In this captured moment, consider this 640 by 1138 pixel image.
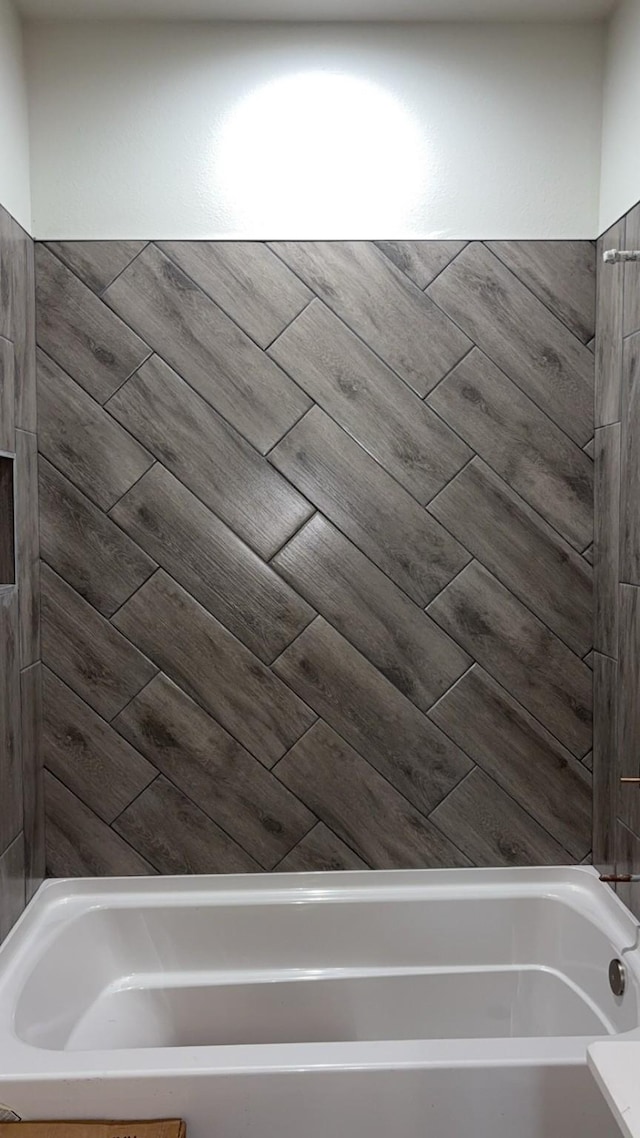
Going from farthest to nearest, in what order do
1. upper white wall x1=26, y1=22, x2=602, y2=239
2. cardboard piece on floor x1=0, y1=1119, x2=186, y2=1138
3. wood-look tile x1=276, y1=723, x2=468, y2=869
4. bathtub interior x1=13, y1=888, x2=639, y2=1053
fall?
1. wood-look tile x1=276, y1=723, x2=468, y2=869
2. upper white wall x1=26, y1=22, x2=602, y2=239
3. bathtub interior x1=13, y1=888, x2=639, y2=1053
4. cardboard piece on floor x1=0, y1=1119, x2=186, y2=1138

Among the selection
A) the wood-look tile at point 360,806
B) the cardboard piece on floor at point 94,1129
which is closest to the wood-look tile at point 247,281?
the wood-look tile at point 360,806

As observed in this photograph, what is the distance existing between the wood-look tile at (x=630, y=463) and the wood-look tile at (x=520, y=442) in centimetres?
22

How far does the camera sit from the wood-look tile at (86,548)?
8.11ft

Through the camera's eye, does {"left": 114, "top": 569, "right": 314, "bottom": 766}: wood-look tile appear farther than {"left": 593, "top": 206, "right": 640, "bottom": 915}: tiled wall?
Yes

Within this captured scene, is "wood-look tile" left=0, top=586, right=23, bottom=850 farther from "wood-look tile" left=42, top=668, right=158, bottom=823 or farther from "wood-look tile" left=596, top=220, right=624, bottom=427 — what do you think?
"wood-look tile" left=596, top=220, right=624, bottom=427

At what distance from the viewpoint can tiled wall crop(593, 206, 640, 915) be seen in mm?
2219

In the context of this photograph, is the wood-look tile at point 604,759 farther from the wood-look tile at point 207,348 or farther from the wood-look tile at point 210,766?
the wood-look tile at point 207,348

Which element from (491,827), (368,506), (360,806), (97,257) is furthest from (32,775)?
(97,257)

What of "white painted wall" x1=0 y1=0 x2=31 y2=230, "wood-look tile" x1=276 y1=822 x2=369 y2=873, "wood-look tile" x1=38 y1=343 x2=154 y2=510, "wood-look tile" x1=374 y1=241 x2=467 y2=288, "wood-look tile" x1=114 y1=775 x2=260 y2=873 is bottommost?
"wood-look tile" x1=276 y1=822 x2=369 y2=873

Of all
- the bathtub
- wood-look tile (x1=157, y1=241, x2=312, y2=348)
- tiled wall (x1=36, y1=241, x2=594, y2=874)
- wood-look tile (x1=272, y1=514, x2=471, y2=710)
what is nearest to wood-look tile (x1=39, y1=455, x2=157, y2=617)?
tiled wall (x1=36, y1=241, x2=594, y2=874)

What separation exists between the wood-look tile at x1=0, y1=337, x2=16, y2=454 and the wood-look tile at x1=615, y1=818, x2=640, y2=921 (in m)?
1.76

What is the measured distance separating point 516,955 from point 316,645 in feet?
3.19

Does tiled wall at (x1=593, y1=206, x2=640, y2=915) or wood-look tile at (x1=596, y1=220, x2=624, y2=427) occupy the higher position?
wood-look tile at (x1=596, y1=220, x2=624, y2=427)

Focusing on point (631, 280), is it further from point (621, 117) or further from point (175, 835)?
point (175, 835)
